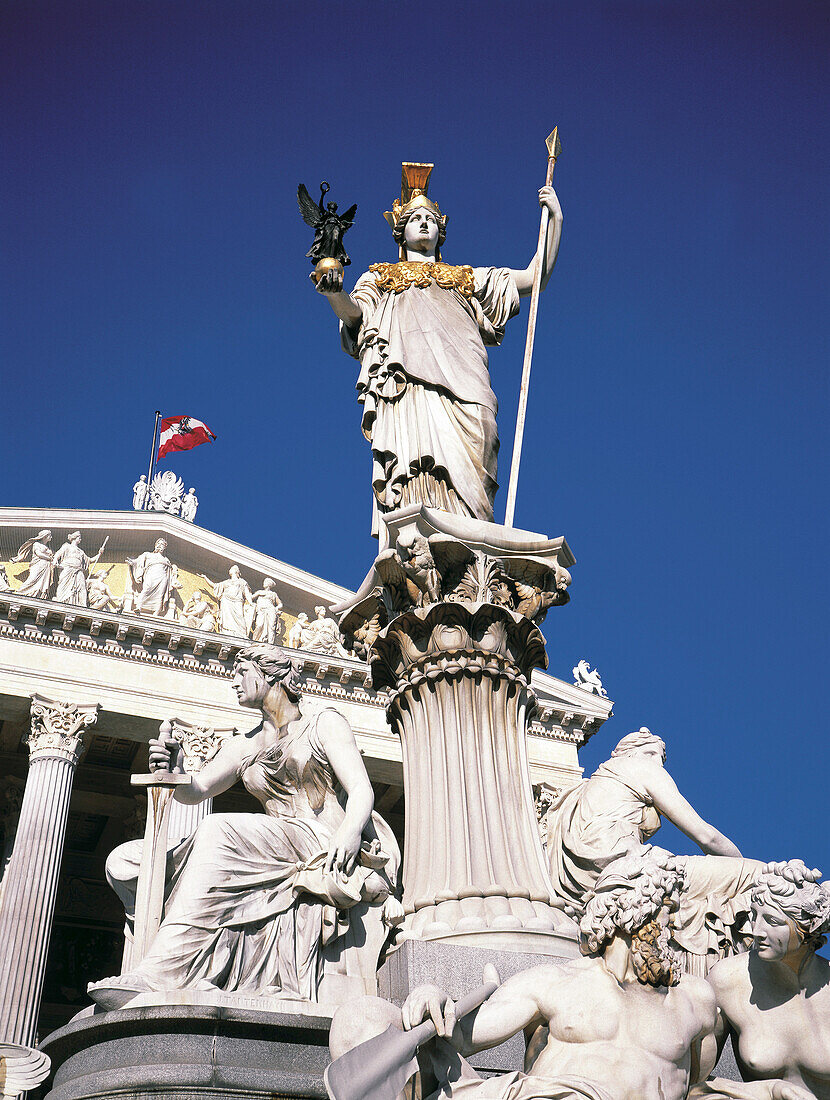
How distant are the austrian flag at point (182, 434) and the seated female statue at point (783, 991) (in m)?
30.4

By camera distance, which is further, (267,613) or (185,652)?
(267,613)

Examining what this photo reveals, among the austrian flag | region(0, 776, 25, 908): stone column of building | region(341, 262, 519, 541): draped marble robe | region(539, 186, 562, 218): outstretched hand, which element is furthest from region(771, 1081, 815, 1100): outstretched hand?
the austrian flag

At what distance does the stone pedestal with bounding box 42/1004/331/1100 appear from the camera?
482cm

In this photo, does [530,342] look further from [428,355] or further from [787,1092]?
[787,1092]

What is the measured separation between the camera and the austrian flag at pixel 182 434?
1331 inches

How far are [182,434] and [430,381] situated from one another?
2672 cm

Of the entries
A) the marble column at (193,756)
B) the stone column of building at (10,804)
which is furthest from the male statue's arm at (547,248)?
the stone column of building at (10,804)

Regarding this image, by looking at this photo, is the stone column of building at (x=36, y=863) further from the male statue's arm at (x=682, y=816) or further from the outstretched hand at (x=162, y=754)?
the male statue's arm at (x=682, y=816)

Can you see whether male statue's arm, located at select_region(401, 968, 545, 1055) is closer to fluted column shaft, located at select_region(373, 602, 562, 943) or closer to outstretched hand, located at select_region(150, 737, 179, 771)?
fluted column shaft, located at select_region(373, 602, 562, 943)

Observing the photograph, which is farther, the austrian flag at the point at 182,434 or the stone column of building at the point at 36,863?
the austrian flag at the point at 182,434

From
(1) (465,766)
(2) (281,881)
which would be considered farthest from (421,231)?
(2) (281,881)

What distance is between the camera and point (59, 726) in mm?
25688

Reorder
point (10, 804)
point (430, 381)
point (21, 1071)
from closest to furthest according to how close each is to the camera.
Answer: point (21, 1071) < point (430, 381) < point (10, 804)

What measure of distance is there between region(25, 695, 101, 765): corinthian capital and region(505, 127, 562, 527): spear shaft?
19.2m
